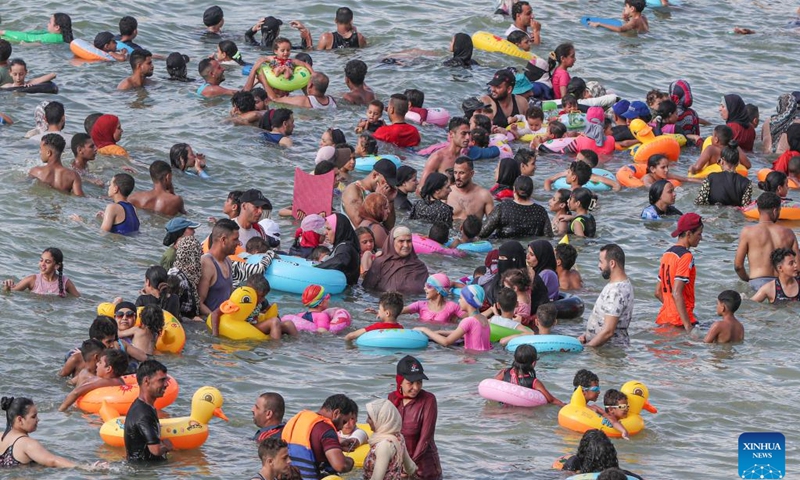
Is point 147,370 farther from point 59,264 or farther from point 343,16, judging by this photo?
point 343,16

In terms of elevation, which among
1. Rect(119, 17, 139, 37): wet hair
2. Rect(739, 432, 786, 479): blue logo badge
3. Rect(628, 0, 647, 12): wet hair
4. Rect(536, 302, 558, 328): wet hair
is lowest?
Rect(739, 432, 786, 479): blue logo badge

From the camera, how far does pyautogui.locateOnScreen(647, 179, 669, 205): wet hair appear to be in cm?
1725

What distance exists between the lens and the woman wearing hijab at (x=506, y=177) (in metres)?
17.8

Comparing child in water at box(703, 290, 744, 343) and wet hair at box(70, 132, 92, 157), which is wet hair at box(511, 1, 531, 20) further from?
child in water at box(703, 290, 744, 343)

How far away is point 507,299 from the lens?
13367mm

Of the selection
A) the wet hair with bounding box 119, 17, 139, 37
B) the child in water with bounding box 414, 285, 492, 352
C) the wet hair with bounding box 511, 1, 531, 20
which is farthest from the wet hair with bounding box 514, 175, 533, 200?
the wet hair with bounding box 119, 17, 139, 37

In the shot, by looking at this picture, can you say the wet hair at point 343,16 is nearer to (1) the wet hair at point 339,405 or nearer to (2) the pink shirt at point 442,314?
(2) the pink shirt at point 442,314

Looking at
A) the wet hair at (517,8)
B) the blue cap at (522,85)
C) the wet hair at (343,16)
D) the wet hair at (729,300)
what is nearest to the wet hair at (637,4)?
the wet hair at (517,8)

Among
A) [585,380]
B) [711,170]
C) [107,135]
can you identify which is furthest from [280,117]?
[585,380]

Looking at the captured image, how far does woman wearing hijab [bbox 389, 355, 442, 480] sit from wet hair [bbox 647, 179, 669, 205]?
8056 millimetres

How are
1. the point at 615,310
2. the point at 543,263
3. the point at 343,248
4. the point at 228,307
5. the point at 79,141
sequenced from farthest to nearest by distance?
the point at 79,141 → the point at 343,248 → the point at 543,263 → the point at 615,310 → the point at 228,307

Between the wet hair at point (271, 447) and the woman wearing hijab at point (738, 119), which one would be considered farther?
the woman wearing hijab at point (738, 119)

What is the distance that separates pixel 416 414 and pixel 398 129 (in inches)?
400

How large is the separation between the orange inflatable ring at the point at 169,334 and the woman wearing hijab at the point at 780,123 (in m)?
11.5
